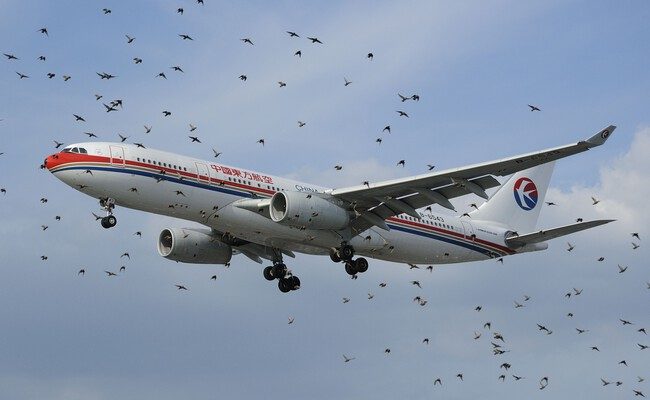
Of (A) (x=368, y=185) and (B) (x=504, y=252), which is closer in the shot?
(A) (x=368, y=185)

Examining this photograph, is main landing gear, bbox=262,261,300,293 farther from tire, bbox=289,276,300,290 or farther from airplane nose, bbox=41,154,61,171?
airplane nose, bbox=41,154,61,171

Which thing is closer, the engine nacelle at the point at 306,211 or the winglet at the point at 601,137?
the winglet at the point at 601,137

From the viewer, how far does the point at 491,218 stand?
65312mm

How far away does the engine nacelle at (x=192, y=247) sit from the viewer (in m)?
59.2

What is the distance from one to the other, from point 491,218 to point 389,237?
9.94 meters

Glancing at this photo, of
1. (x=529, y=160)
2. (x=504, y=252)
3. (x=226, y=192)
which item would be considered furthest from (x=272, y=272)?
(x=529, y=160)

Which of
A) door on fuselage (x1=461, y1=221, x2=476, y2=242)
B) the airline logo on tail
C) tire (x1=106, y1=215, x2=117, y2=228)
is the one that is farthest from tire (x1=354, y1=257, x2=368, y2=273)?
the airline logo on tail

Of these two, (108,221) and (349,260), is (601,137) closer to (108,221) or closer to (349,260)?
(349,260)

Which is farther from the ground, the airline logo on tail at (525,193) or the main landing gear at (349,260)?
the airline logo on tail at (525,193)

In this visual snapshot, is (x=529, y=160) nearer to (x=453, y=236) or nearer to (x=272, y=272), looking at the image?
(x=453, y=236)

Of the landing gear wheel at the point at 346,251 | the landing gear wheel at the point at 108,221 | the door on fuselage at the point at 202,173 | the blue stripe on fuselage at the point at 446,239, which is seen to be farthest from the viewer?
the blue stripe on fuselage at the point at 446,239

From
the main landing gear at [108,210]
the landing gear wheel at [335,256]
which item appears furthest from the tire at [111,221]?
the landing gear wheel at [335,256]

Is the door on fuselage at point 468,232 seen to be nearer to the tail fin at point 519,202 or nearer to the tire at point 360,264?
the tail fin at point 519,202

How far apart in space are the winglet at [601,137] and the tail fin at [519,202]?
20470 millimetres
